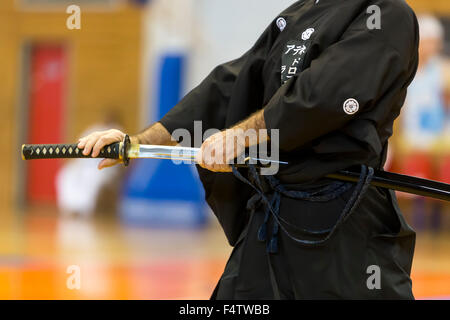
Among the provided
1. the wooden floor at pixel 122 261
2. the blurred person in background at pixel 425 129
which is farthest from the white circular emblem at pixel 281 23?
the blurred person in background at pixel 425 129

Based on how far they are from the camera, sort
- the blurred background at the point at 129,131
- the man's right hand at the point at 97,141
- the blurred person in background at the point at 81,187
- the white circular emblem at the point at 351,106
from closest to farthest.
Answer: the white circular emblem at the point at 351,106
the man's right hand at the point at 97,141
the blurred background at the point at 129,131
the blurred person in background at the point at 81,187

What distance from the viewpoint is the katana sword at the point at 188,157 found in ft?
5.79

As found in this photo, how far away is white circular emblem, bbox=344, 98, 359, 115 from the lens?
65.4 inches

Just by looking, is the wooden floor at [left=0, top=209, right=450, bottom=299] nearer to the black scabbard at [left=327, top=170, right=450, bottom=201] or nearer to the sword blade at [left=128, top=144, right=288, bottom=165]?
the black scabbard at [left=327, top=170, right=450, bottom=201]

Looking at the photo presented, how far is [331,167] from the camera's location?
1.76 meters

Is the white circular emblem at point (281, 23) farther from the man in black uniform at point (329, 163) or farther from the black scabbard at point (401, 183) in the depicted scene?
the black scabbard at point (401, 183)

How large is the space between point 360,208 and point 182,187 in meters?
6.41

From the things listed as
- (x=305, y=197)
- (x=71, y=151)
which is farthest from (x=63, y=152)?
(x=305, y=197)

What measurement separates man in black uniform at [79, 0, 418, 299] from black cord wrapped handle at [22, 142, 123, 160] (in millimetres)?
31

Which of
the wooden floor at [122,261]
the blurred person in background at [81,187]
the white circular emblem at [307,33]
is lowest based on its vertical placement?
the wooden floor at [122,261]

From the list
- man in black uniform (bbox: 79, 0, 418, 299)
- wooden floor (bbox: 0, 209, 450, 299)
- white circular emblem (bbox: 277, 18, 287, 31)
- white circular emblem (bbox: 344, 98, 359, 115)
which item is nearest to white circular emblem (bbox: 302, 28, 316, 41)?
man in black uniform (bbox: 79, 0, 418, 299)

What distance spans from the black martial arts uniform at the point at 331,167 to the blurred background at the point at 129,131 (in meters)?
2.05

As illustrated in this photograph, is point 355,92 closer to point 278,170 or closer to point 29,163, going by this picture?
point 278,170

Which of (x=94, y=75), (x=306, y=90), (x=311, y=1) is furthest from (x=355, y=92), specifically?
(x=94, y=75)
